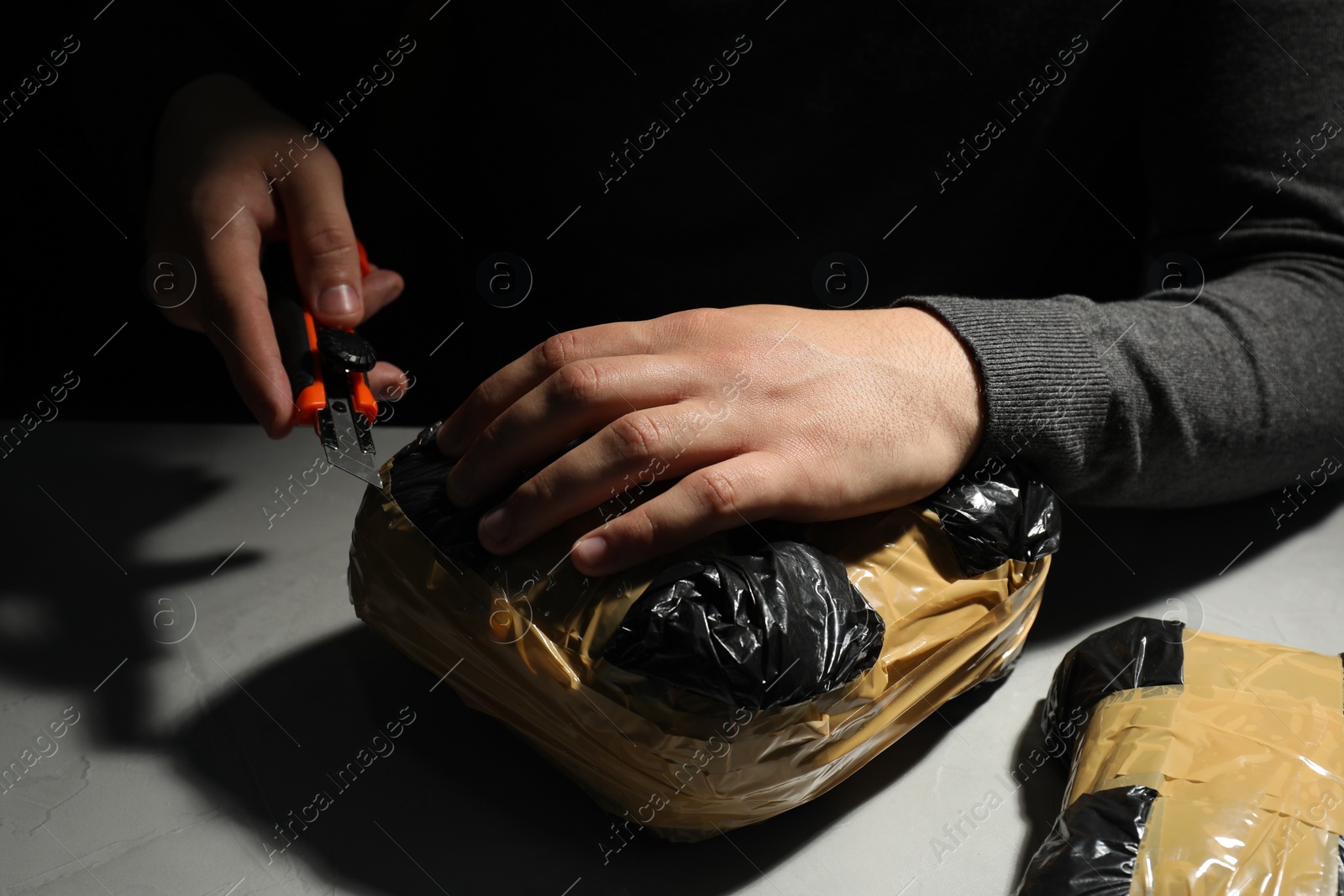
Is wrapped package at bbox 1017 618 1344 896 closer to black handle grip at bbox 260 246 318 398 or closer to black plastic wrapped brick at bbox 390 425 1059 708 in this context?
black plastic wrapped brick at bbox 390 425 1059 708

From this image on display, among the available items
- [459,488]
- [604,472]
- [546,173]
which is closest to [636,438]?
[604,472]

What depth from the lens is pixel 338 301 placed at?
0.78m

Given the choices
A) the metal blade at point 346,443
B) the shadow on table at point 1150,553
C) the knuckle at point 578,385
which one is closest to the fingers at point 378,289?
the metal blade at point 346,443

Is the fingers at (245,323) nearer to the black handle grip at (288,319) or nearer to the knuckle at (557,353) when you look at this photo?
the black handle grip at (288,319)

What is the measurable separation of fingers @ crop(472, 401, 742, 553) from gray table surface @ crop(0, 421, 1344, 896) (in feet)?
0.69

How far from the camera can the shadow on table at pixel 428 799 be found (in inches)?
25.2

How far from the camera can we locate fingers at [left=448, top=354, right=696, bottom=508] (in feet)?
2.12

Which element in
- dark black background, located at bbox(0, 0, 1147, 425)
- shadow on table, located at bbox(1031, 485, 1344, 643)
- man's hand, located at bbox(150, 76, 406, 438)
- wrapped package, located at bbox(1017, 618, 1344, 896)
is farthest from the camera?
dark black background, located at bbox(0, 0, 1147, 425)

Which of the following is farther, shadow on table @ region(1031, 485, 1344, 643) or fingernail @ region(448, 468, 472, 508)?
shadow on table @ region(1031, 485, 1344, 643)

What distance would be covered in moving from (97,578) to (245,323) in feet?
1.04

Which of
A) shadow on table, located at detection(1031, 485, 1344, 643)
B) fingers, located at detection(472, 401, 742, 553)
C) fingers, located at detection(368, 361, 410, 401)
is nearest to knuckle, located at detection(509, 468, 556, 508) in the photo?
fingers, located at detection(472, 401, 742, 553)

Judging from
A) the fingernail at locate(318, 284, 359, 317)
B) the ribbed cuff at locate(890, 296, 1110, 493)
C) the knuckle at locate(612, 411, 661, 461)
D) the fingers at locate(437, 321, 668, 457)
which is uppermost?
the fingernail at locate(318, 284, 359, 317)

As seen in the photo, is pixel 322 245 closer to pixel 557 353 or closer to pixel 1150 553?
pixel 557 353

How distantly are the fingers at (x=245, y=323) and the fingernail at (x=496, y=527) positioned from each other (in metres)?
0.21
